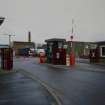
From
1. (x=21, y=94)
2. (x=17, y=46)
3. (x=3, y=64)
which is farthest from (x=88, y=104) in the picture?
(x=17, y=46)

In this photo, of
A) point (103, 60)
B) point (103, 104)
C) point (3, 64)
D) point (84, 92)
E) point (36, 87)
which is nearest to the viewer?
point (103, 104)

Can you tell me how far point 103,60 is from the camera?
4428 cm

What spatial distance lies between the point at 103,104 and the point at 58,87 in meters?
5.22

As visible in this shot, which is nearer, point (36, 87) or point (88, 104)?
point (88, 104)

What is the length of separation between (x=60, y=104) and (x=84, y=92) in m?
3.09

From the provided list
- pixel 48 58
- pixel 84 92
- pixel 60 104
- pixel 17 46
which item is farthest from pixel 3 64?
pixel 17 46

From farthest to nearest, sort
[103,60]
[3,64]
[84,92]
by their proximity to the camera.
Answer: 1. [103,60]
2. [3,64]
3. [84,92]

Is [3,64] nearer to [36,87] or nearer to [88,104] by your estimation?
[36,87]

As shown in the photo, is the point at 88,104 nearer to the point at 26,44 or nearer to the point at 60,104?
the point at 60,104

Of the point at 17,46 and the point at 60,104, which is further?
the point at 17,46

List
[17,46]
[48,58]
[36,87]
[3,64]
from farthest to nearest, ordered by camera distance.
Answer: [17,46]
[48,58]
[3,64]
[36,87]

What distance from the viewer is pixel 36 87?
15.9 meters

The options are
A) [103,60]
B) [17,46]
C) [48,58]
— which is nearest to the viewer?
[48,58]

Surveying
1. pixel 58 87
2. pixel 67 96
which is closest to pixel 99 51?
pixel 58 87
